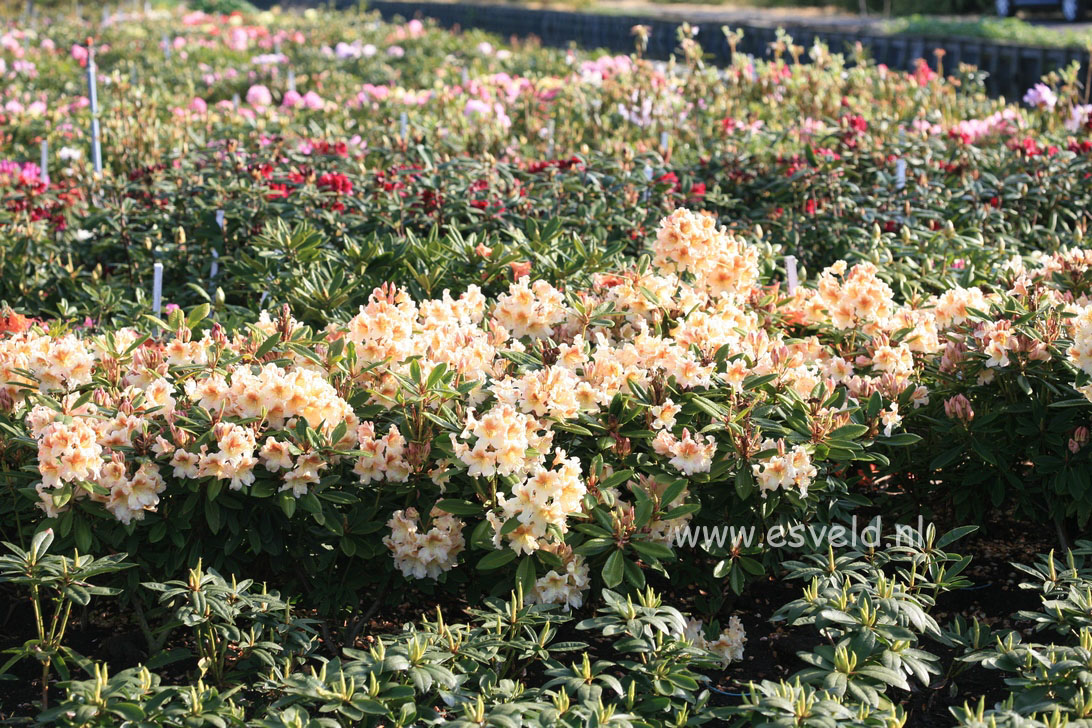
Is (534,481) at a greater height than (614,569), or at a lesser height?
greater

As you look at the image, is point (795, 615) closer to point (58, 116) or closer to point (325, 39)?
point (58, 116)

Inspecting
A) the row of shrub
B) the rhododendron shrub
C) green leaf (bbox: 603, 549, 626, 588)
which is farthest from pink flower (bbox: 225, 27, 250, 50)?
green leaf (bbox: 603, 549, 626, 588)

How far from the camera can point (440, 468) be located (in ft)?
7.92

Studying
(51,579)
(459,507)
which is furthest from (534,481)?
(51,579)

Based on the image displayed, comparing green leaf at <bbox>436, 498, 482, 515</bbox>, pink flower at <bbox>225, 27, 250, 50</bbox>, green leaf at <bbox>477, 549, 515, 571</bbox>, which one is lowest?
green leaf at <bbox>477, 549, 515, 571</bbox>

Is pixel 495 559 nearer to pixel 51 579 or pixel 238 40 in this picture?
pixel 51 579

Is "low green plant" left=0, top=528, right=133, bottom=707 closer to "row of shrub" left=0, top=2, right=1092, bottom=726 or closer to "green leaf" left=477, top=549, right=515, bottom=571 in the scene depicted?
"row of shrub" left=0, top=2, right=1092, bottom=726

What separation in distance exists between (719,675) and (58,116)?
20.4 ft

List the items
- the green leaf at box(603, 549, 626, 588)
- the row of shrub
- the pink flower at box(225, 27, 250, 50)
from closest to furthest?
the row of shrub
the green leaf at box(603, 549, 626, 588)
the pink flower at box(225, 27, 250, 50)

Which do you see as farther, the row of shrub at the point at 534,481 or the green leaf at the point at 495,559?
the green leaf at the point at 495,559

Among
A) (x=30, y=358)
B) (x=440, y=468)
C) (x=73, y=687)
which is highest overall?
(x=30, y=358)

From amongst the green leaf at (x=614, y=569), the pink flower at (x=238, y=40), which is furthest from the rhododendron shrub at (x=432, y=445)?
the pink flower at (x=238, y=40)


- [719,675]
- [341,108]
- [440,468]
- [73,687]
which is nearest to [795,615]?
[719,675]

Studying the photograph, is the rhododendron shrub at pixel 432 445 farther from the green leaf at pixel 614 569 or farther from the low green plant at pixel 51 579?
the low green plant at pixel 51 579
